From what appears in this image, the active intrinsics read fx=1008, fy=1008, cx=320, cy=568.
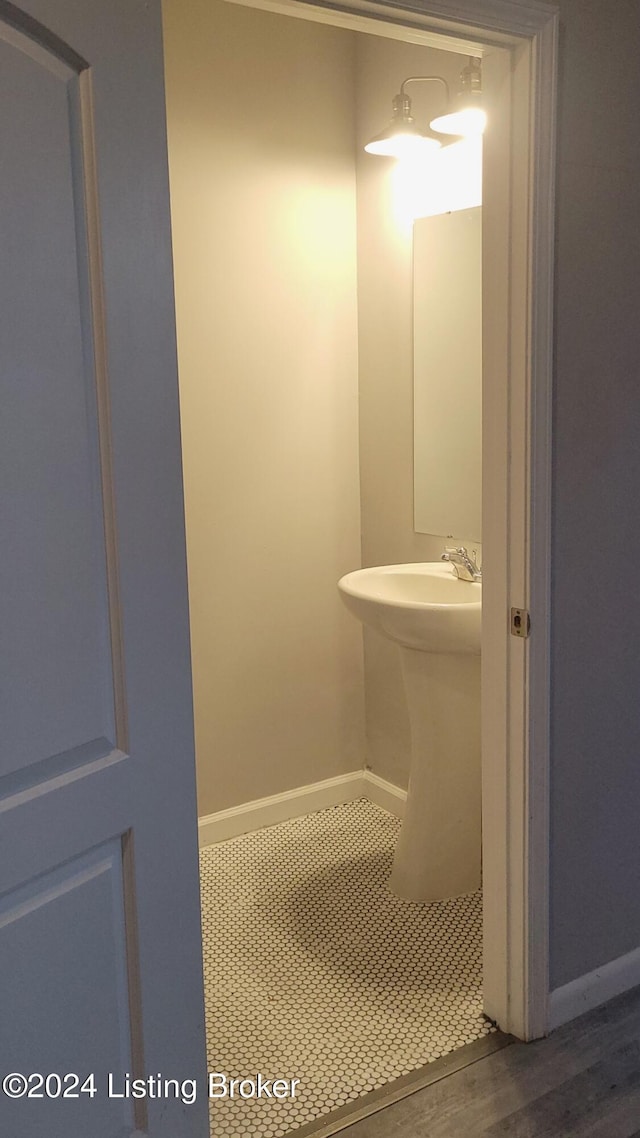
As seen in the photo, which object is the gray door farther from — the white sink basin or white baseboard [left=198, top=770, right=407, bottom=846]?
white baseboard [left=198, top=770, right=407, bottom=846]

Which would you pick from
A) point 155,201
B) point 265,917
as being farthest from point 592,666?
point 155,201

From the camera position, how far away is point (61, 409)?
4.10 ft

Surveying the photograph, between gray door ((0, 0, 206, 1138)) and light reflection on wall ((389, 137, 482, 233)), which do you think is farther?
light reflection on wall ((389, 137, 482, 233))

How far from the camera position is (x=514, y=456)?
6.40 feet

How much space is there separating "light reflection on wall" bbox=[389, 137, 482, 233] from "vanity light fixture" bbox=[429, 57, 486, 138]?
14cm

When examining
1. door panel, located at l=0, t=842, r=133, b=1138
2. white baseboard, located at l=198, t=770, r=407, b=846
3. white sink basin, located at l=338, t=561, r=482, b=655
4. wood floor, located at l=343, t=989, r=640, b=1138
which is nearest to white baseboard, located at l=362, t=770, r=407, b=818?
white baseboard, located at l=198, t=770, r=407, b=846

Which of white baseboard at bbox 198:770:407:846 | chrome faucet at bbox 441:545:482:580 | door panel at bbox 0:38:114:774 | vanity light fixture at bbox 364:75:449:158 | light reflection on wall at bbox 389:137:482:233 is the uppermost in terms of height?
vanity light fixture at bbox 364:75:449:158

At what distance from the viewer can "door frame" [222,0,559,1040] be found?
181 centimetres

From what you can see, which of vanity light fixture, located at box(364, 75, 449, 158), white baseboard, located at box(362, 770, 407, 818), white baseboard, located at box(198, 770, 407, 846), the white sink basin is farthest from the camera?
white baseboard, located at box(362, 770, 407, 818)

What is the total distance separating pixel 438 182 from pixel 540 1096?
2.23 meters

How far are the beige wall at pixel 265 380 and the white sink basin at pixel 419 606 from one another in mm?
434

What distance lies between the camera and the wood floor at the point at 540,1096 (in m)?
1.89

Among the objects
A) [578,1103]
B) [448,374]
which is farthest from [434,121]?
[578,1103]

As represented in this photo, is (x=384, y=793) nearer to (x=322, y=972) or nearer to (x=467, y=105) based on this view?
(x=322, y=972)
